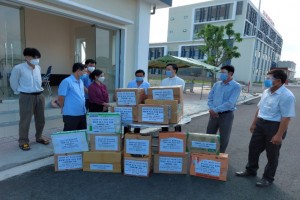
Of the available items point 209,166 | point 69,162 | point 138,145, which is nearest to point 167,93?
point 138,145

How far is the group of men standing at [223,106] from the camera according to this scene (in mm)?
3035

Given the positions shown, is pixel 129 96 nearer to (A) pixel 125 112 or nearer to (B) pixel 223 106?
(A) pixel 125 112

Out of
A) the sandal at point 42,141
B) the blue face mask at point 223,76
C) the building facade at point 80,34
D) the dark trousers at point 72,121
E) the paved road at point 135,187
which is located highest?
the building facade at point 80,34

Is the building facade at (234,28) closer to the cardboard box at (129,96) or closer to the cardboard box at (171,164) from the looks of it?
the cardboard box at (171,164)

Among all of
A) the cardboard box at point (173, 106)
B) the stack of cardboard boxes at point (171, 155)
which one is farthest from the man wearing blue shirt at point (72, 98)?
the stack of cardboard boxes at point (171, 155)

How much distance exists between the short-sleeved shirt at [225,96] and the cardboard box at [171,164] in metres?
1.09

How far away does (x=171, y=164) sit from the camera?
347 centimetres

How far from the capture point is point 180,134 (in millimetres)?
3398

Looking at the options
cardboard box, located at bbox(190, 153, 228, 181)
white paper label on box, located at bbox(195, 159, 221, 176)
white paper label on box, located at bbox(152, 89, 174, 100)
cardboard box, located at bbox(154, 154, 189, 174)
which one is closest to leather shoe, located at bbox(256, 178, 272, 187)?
cardboard box, located at bbox(190, 153, 228, 181)

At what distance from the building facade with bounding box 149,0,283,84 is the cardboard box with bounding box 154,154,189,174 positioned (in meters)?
36.0

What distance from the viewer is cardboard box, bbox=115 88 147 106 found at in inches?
139

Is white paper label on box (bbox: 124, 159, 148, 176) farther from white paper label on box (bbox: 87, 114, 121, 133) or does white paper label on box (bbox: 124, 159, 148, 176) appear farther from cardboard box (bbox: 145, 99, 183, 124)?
cardboard box (bbox: 145, 99, 183, 124)

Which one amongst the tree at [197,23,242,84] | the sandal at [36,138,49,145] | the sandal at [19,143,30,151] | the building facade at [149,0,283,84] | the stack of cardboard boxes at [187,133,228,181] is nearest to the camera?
the stack of cardboard boxes at [187,133,228,181]

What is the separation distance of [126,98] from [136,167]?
1.10 meters
